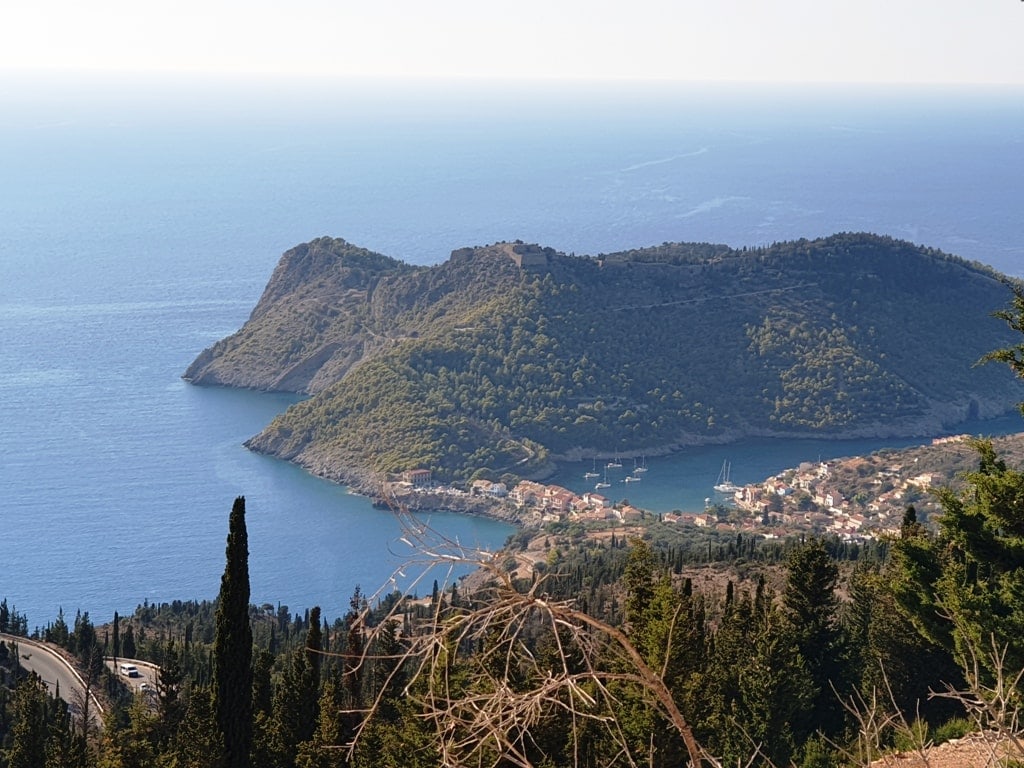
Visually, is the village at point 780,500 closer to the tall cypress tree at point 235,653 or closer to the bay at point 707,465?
the bay at point 707,465

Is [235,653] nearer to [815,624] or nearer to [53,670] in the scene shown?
[815,624]

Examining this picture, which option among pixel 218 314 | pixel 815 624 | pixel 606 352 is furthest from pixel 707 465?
pixel 815 624

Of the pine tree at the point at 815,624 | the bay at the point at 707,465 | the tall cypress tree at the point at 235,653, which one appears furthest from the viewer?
the bay at the point at 707,465

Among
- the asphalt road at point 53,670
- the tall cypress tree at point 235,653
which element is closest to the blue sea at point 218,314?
the tall cypress tree at point 235,653

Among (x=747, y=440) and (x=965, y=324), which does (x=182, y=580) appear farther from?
(x=965, y=324)

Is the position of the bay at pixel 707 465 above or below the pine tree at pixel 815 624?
below

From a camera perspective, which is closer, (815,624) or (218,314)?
(815,624)
